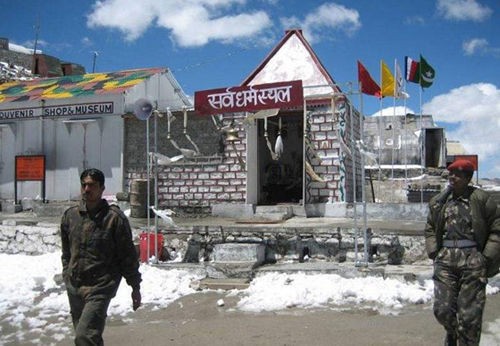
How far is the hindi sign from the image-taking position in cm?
920

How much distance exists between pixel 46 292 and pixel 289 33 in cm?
965

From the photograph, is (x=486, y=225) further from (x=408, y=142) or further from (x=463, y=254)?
(x=408, y=142)

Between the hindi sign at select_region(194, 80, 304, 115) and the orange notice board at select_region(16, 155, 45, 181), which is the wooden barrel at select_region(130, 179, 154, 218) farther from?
the hindi sign at select_region(194, 80, 304, 115)

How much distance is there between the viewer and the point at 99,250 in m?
4.07

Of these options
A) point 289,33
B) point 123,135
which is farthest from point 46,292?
point 289,33

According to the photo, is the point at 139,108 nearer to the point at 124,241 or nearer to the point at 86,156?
the point at 124,241

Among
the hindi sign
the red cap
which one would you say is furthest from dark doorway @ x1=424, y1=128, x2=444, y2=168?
the red cap

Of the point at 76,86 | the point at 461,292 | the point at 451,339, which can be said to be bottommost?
the point at 451,339

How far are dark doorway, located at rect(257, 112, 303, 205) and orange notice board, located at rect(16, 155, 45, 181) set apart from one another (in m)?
7.25

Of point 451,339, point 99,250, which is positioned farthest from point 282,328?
point 99,250

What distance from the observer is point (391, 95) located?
14125 millimetres

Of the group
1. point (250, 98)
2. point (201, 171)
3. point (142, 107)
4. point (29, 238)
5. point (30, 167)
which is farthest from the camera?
point (30, 167)

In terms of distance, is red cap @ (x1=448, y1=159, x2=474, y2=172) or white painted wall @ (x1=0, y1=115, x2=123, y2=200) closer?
red cap @ (x1=448, y1=159, x2=474, y2=172)

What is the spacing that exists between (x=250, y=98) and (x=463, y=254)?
5767 mm
